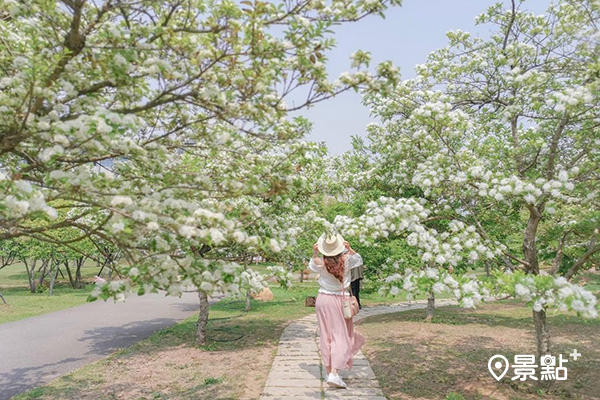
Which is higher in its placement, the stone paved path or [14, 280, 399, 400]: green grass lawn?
[14, 280, 399, 400]: green grass lawn

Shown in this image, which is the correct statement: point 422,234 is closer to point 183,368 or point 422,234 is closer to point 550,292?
point 550,292

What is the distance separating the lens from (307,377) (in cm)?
768

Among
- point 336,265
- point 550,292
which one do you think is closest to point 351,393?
point 336,265

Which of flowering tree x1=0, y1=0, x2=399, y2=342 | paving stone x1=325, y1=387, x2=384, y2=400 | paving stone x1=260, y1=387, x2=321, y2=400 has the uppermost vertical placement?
flowering tree x1=0, y1=0, x2=399, y2=342

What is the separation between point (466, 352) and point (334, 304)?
399cm

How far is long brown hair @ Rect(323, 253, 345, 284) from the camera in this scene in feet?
24.0

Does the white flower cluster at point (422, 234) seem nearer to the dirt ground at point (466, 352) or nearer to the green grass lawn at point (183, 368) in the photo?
the dirt ground at point (466, 352)

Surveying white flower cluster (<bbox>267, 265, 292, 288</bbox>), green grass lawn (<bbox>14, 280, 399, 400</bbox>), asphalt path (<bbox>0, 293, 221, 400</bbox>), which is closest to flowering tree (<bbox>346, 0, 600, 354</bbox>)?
white flower cluster (<bbox>267, 265, 292, 288</bbox>)

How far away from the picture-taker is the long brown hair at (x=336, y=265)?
7.30m

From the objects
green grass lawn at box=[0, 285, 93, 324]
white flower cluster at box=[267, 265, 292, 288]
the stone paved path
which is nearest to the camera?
white flower cluster at box=[267, 265, 292, 288]

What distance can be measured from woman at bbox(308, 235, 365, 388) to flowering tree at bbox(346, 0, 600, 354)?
0.95 m

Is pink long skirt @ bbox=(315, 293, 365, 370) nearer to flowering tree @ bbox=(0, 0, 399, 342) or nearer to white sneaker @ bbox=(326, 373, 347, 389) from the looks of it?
white sneaker @ bbox=(326, 373, 347, 389)

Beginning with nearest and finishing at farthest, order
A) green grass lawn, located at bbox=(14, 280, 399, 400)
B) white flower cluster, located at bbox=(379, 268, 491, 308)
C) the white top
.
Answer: white flower cluster, located at bbox=(379, 268, 491, 308) → green grass lawn, located at bbox=(14, 280, 399, 400) → the white top

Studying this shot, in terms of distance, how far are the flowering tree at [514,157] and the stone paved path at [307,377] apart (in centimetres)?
244
